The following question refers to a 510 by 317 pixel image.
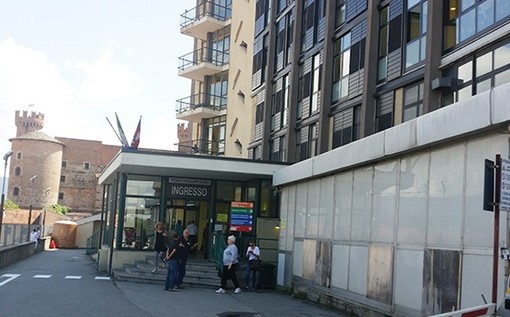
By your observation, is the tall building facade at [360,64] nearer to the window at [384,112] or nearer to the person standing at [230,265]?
the window at [384,112]

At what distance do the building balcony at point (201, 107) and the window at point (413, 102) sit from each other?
23408mm

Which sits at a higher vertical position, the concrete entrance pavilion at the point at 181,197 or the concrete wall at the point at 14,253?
the concrete entrance pavilion at the point at 181,197

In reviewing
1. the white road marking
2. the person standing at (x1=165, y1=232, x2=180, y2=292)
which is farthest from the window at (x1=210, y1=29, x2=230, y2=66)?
the person standing at (x1=165, y1=232, x2=180, y2=292)

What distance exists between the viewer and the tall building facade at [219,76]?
39.8 metres

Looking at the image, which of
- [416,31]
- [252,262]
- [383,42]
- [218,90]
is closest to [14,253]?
[252,262]

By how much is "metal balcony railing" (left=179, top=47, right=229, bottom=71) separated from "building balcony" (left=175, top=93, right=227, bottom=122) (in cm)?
236

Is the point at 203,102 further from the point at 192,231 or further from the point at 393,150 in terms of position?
the point at 393,150

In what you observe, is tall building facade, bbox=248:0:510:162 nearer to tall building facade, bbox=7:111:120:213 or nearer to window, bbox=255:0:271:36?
window, bbox=255:0:271:36

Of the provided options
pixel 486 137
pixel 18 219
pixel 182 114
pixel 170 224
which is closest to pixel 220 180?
pixel 170 224

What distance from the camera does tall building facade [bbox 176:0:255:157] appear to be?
3975 centimetres

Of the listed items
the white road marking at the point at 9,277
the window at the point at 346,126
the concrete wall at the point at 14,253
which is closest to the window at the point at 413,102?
the window at the point at 346,126

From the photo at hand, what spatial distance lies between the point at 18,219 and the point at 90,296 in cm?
6558

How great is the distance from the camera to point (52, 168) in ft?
294

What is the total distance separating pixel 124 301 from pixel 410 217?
711 centimetres
